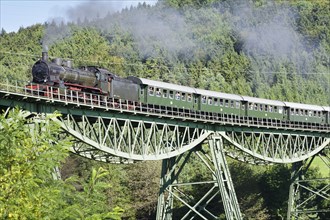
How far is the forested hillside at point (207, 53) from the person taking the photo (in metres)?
69.3

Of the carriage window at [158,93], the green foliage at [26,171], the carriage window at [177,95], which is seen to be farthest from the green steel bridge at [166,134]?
the green foliage at [26,171]

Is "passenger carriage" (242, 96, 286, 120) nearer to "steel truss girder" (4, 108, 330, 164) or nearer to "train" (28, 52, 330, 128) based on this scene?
"train" (28, 52, 330, 128)

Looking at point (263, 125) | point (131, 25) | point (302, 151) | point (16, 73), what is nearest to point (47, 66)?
point (263, 125)

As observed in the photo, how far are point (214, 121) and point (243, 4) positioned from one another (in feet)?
485

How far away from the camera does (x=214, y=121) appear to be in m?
45.5

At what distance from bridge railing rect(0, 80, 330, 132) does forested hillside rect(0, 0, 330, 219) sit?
56.4ft

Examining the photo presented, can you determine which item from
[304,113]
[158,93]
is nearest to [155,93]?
[158,93]

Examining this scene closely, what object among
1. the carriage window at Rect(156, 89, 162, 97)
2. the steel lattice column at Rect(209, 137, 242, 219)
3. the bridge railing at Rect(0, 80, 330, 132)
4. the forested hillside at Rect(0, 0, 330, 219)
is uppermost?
the forested hillside at Rect(0, 0, 330, 219)

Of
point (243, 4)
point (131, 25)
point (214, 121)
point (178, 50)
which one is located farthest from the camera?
point (243, 4)

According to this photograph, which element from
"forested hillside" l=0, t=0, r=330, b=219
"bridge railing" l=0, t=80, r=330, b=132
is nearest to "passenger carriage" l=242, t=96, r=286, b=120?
"bridge railing" l=0, t=80, r=330, b=132

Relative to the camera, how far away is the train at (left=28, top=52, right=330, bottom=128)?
36.2 metres

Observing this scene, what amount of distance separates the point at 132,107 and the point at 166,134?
2808mm

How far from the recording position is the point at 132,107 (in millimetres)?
40219

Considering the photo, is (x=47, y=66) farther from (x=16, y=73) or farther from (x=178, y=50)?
(x=178, y=50)
